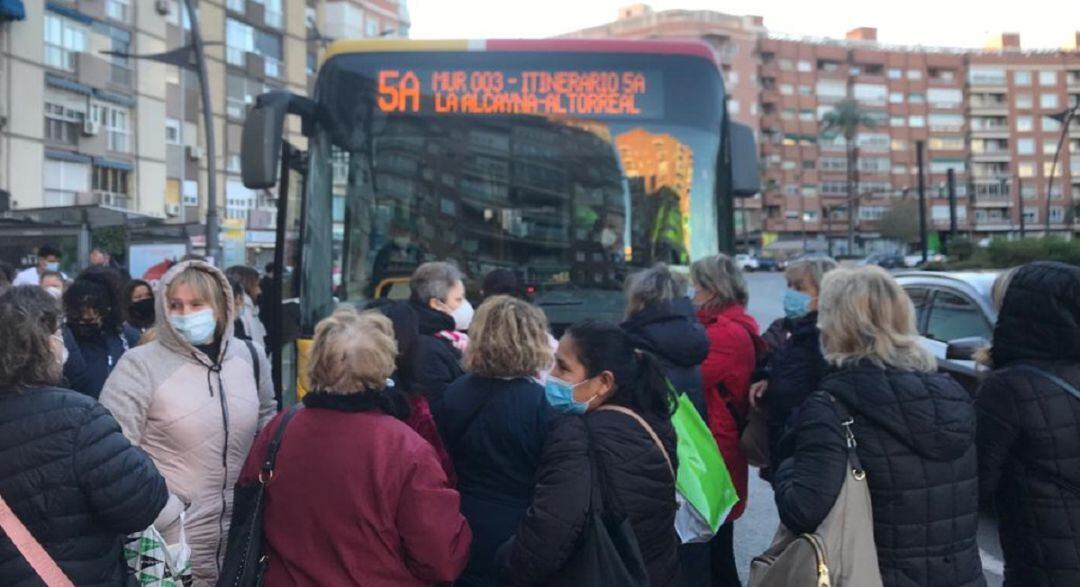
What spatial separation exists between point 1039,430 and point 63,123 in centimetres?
3834

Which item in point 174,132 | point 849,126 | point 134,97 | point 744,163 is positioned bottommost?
point 744,163

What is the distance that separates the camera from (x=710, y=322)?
15.6 feet

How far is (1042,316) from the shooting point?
3.10 meters

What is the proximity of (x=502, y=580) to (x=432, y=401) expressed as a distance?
0.97 m

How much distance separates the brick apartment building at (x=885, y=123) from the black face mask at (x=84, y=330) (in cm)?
8933

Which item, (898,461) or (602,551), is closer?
(602,551)

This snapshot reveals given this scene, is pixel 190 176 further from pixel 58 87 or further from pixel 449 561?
pixel 449 561

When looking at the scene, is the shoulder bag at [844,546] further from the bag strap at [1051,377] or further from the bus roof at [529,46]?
the bus roof at [529,46]

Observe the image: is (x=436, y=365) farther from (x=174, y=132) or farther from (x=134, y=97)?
(x=174, y=132)

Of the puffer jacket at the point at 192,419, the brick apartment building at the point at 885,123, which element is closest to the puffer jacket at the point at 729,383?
the puffer jacket at the point at 192,419

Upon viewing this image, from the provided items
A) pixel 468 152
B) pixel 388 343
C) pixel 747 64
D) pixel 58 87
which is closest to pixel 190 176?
pixel 58 87

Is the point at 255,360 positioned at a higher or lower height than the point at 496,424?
higher

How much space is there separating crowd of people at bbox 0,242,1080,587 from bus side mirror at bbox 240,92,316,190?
226cm

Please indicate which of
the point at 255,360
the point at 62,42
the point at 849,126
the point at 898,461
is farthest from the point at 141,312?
the point at 849,126
